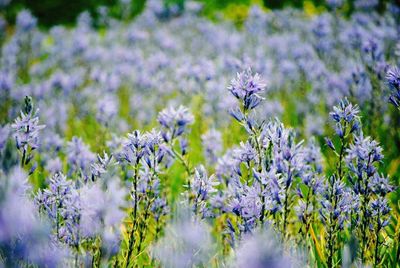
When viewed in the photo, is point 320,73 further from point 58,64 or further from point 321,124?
point 58,64

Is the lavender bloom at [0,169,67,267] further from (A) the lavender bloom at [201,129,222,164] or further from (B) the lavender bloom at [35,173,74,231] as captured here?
(A) the lavender bloom at [201,129,222,164]

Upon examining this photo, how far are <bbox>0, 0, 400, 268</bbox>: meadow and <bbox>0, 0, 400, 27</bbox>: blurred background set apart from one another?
426 cm

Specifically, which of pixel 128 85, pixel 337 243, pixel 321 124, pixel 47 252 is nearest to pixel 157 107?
pixel 128 85

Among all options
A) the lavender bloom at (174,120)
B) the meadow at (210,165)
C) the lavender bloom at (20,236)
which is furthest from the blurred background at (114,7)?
the lavender bloom at (20,236)

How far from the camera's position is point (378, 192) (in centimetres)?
206

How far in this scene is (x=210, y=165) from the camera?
316cm

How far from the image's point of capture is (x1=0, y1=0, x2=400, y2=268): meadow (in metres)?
1.73

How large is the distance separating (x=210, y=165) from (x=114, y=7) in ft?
32.8

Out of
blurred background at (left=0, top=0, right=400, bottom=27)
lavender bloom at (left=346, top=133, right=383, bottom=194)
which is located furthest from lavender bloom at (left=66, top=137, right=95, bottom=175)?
blurred background at (left=0, top=0, right=400, bottom=27)

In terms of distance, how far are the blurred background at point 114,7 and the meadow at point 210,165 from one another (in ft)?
14.0

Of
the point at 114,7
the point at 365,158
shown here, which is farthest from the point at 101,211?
the point at 114,7

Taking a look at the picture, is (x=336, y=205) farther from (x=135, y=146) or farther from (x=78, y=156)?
(x=78, y=156)

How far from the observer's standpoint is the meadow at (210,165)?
1729 millimetres

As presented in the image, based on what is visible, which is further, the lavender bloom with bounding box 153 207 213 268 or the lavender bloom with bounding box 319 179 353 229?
the lavender bloom with bounding box 319 179 353 229
